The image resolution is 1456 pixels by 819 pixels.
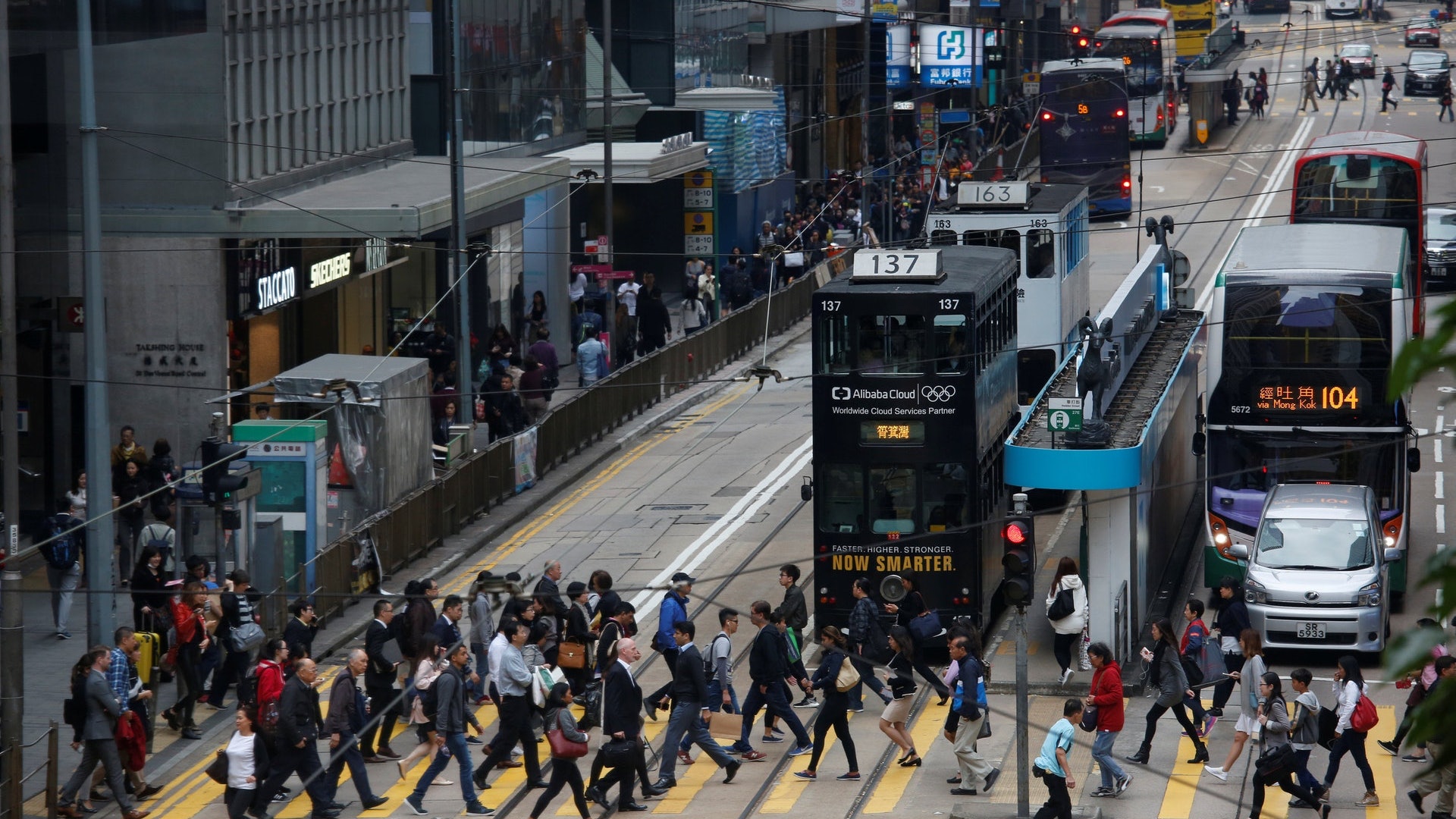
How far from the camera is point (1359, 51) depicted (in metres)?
73.8

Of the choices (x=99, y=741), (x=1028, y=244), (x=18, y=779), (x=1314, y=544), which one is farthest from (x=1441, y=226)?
(x=18, y=779)

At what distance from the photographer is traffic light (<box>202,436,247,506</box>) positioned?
744 inches

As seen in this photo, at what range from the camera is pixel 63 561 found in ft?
63.5

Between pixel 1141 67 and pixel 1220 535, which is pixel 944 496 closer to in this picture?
pixel 1220 535

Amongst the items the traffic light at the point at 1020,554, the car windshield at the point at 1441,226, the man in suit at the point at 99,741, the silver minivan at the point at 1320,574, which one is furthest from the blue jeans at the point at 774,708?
the car windshield at the point at 1441,226

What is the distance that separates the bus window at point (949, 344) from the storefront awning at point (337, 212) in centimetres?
950

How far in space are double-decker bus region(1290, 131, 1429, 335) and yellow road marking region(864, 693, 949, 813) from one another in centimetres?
1770

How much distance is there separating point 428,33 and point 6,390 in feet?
60.5

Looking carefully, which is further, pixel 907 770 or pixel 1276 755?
pixel 907 770

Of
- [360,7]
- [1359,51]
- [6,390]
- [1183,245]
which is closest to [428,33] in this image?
[360,7]

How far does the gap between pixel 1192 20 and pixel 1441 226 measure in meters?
36.9

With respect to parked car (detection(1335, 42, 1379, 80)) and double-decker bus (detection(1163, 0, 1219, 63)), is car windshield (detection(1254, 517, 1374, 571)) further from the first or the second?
double-decker bus (detection(1163, 0, 1219, 63))

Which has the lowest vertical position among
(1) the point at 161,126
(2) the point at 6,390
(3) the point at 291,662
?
(3) the point at 291,662

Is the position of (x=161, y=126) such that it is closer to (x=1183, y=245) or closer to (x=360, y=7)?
(x=360, y=7)
